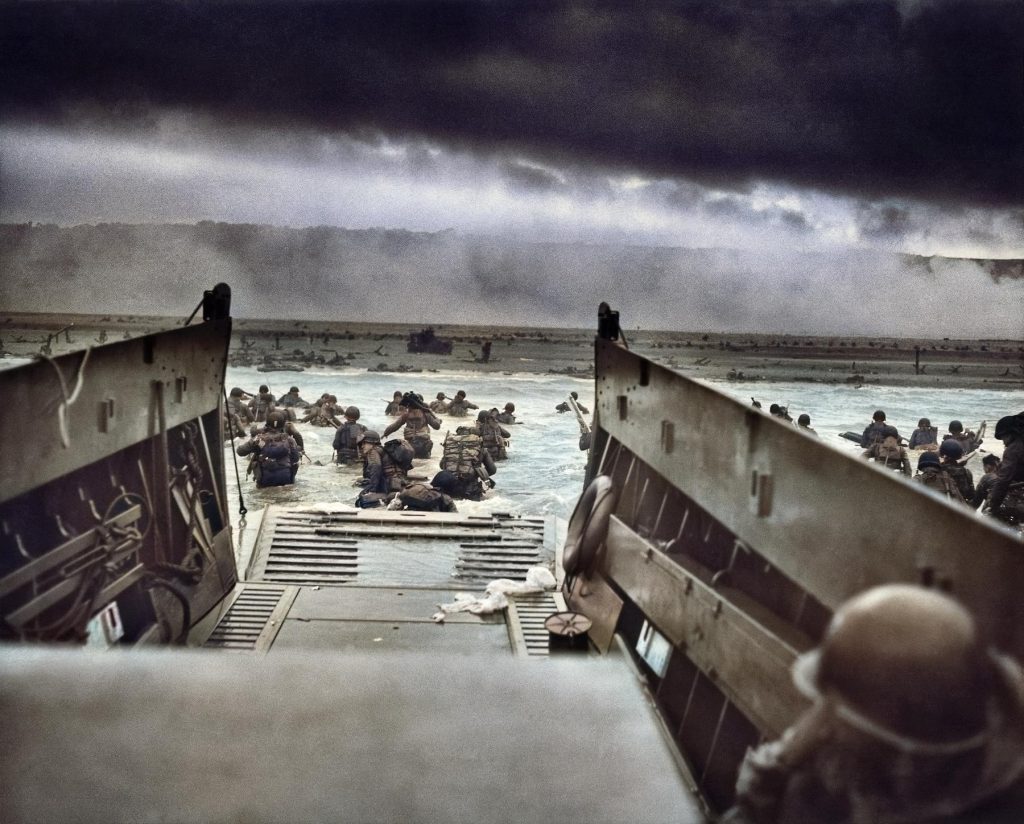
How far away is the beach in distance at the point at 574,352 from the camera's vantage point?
88.7 ft

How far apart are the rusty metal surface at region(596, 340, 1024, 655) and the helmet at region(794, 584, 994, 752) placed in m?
0.15

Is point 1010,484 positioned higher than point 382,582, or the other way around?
point 1010,484

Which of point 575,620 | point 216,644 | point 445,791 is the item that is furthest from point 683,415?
point 216,644

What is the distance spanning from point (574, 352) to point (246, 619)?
1267 inches

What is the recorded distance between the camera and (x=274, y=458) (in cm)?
957

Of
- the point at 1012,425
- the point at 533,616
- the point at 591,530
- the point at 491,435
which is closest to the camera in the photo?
the point at 591,530

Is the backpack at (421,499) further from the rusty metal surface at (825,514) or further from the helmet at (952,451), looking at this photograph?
the helmet at (952,451)

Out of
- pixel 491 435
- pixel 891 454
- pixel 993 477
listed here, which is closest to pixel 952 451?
pixel 993 477

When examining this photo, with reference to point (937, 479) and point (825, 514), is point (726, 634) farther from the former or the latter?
point (937, 479)

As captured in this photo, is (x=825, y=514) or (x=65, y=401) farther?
(x=65, y=401)

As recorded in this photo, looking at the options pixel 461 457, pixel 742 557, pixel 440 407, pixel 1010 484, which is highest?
pixel 742 557

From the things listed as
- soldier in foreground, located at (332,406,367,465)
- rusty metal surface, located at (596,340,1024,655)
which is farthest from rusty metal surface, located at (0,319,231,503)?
soldier in foreground, located at (332,406,367,465)

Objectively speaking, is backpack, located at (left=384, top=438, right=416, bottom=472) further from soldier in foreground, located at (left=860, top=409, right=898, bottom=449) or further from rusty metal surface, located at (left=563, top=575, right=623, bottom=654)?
soldier in foreground, located at (left=860, top=409, right=898, bottom=449)

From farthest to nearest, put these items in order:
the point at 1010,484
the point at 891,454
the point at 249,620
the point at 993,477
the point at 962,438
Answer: the point at 962,438
the point at 891,454
the point at 993,477
the point at 1010,484
the point at 249,620
